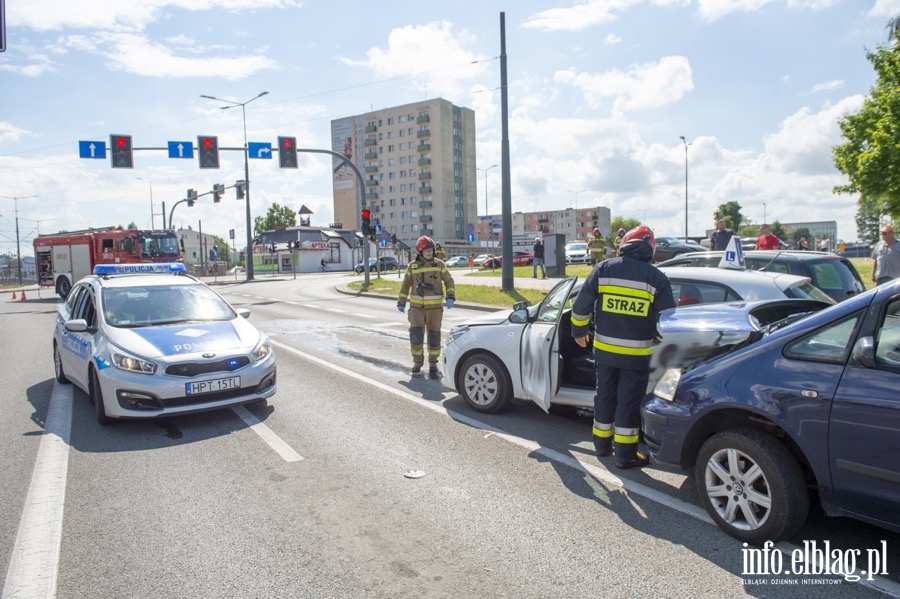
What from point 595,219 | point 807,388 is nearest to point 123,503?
point 807,388

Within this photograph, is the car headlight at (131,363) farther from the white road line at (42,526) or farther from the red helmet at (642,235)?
the red helmet at (642,235)

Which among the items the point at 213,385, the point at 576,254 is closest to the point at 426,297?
the point at 213,385

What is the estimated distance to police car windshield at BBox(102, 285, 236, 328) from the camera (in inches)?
266

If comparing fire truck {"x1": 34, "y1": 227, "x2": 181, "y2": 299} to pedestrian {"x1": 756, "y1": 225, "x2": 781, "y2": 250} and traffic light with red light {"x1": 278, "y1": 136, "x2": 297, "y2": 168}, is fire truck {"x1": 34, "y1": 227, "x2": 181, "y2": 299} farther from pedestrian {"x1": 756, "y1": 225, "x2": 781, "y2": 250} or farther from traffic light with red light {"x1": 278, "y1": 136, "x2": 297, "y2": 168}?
pedestrian {"x1": 756, "y1": 225, "x2": 781, "y2": 250}

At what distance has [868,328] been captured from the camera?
3139 mm

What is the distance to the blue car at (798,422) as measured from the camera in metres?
2.98

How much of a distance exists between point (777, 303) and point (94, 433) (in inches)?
247

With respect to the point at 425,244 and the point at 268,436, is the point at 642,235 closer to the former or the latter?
the point at 268,436

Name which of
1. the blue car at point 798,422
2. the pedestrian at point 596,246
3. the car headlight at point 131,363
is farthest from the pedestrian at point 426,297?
the pedestrian at point 596,246

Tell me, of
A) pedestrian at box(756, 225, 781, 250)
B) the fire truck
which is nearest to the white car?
pedestrian at box(756, 225, 781, 250)

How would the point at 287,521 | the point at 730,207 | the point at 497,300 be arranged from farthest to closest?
A: the point at 730,207, the point at 497,300, the point at 287,521

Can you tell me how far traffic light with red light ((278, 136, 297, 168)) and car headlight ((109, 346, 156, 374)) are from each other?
19.3 metres

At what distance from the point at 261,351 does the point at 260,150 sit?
62.8 ft

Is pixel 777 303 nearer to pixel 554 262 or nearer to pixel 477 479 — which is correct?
pixel 477 479
